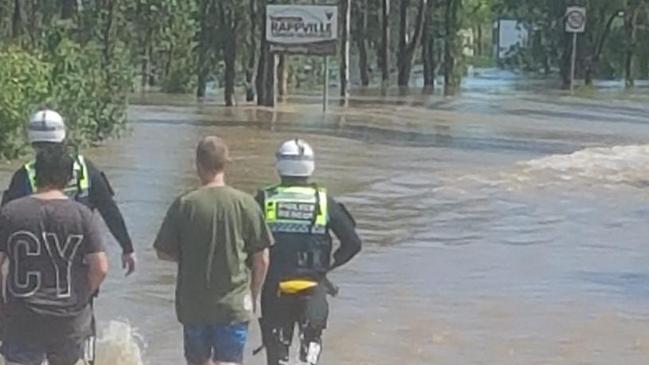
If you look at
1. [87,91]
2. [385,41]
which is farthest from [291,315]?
[385,41]

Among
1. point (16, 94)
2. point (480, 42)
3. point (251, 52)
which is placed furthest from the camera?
point (480, 42)

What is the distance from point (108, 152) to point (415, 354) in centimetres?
1570

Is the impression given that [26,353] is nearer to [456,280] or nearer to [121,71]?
[456,280]

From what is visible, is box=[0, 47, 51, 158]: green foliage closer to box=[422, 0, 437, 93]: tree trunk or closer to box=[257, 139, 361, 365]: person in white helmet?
box=[257, 139, 361, 365]: person in white helmet

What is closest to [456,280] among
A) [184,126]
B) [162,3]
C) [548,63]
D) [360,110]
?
[184,126]

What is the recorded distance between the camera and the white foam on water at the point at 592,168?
25516 millimetres

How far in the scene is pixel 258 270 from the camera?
8.66 meters

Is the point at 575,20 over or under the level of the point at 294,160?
under

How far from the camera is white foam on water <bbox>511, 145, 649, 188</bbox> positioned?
25.5 m

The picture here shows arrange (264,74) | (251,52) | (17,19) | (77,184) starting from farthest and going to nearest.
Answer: (17,19) → (251,52) → (264,74) → (77,184)

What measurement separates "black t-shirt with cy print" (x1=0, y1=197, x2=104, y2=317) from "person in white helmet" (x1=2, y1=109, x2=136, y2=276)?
1.01 m

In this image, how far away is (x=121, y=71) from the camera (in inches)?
1227

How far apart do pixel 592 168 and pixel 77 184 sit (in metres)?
18.6

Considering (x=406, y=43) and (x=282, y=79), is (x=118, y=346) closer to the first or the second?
(x=282, y=79)
